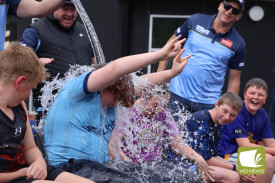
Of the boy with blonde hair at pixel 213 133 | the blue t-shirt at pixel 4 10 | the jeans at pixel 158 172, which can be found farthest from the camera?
the boy with blonde hair at pixel 213 133

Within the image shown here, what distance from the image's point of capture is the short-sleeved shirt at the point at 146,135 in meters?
4.17

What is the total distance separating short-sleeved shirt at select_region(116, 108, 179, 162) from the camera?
4.17m

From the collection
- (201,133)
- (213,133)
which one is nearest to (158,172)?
(201,133)

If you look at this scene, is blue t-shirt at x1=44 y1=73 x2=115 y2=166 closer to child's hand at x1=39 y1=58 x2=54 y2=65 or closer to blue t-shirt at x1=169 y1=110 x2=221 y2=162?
child's hand at x1=39 y1=58 x2=54 y2=65

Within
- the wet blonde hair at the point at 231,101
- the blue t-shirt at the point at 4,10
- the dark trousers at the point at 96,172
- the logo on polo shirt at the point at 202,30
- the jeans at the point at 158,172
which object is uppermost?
the blue t-shirt at the point at 4,10

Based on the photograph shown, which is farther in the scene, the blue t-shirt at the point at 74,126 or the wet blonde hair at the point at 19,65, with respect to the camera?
the blue t-shirt at the point at 74,126

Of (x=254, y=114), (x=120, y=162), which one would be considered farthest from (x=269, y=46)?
(x=120, y=162)

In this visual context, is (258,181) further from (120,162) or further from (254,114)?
(120,162)

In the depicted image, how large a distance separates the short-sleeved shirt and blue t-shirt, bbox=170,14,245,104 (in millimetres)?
934

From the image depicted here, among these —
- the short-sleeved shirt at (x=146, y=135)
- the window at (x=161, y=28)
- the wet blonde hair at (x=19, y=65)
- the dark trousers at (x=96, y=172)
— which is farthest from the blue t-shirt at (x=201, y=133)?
the window at (x=161, y=28)

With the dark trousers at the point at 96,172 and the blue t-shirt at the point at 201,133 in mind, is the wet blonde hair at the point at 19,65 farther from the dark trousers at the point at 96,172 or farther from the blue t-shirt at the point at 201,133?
the blue t-shirt at the point at 201,133

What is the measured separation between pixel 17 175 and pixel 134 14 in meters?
7.27

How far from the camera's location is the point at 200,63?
17.2 ft

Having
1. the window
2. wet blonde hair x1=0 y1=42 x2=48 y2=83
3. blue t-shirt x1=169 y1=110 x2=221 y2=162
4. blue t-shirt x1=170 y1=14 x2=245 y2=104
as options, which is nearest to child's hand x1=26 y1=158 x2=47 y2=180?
wet blonde hair x1=0 y1=42 x2=48 y2=83
